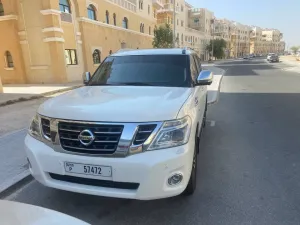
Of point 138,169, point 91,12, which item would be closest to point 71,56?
point 91,12

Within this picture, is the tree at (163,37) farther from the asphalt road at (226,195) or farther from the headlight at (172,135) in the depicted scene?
the headlight at (172,135)

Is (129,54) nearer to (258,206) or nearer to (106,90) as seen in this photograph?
(106,90)

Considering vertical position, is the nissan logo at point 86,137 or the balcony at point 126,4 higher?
the balcony at point 126,4

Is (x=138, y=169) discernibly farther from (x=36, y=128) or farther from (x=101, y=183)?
(x=36, y=128)

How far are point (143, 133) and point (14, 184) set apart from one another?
2317mm

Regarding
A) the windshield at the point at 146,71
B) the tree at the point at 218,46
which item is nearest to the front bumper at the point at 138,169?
the windshield at the point at 146,71

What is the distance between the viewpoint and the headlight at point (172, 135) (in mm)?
2475

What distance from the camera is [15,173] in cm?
392

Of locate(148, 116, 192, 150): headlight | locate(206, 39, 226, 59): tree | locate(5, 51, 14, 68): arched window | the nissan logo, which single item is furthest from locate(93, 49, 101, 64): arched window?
locate(206, 39, 226, 59): tree

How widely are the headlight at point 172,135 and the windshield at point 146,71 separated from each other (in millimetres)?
1249

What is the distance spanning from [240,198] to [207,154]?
149 centimetres

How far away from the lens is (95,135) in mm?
2520

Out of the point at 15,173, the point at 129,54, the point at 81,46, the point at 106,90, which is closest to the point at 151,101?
the point at 106,90

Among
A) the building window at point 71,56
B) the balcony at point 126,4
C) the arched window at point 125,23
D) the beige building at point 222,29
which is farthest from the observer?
the beige building at point 222,29
